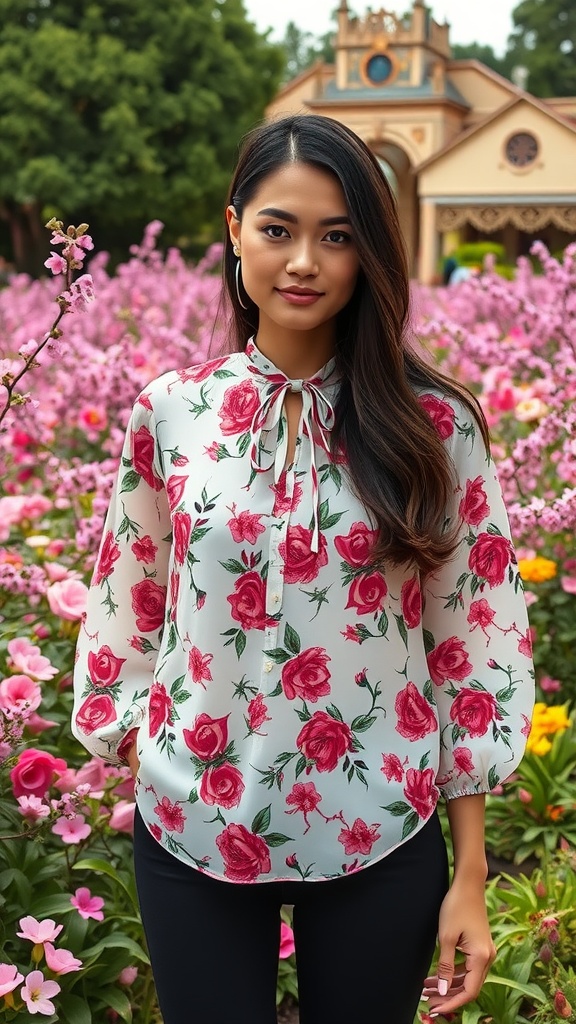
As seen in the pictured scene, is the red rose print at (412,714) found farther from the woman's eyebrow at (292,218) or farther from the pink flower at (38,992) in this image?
the pink flower at (38,992)

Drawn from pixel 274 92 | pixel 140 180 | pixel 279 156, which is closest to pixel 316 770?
pixel 279 156

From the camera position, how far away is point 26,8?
26.3 m

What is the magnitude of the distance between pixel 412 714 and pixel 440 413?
41 centimetres

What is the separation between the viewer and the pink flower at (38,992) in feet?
6.54

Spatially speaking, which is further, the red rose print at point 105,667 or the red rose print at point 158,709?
the red rose print at point 105,667

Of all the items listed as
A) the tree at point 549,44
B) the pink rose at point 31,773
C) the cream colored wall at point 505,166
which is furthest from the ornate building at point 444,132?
the pink rose at point 31,773

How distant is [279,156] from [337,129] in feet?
0.29

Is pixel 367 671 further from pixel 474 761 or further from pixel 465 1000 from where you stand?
pixel 465 1000

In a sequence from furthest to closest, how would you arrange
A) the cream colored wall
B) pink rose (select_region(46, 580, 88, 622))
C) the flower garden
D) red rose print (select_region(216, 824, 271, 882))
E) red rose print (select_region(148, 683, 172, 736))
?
the cream colored wall < pink rose (select_region(46, 580, 88, 622)) < the flower garden < red rose print (select_region(148, 683, 172, 736)) < red rose print (select_region(216, 824, 271, 882))

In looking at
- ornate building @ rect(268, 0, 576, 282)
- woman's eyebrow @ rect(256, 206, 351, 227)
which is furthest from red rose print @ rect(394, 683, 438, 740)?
ornate building @ rect(268, 0, 576, 282)

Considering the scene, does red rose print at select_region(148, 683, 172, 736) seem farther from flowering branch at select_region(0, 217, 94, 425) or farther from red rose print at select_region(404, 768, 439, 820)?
flowering branch at select_region(0, 217, 94, 425)

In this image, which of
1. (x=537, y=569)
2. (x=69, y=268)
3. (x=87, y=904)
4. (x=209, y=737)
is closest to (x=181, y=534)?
(x=209, y=737)

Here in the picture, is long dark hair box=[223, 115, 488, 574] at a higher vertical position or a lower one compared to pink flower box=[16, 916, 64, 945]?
higher

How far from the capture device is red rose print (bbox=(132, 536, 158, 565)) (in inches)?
69.4
